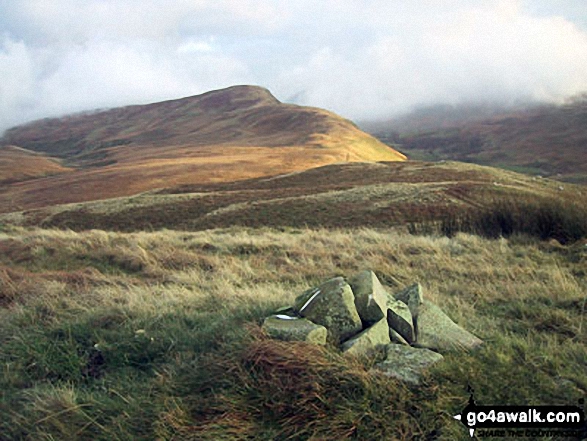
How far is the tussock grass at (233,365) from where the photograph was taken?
11.8 ft

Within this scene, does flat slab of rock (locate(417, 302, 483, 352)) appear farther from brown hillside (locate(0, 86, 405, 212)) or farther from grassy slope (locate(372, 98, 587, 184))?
grassy slope (locate(372, 98, 587, 184))

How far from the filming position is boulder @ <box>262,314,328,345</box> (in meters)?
4.30

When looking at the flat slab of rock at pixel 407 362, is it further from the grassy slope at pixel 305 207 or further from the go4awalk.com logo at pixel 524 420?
the grassy slope at pixel 305 207

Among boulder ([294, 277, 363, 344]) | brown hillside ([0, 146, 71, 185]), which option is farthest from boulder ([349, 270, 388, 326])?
brown hillside ([0, 146, 71, 185])

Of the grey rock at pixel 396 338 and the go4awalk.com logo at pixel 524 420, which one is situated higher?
the grey rock at pixel 396 338

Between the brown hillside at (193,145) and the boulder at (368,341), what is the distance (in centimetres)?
4921

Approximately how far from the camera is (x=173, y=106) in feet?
591

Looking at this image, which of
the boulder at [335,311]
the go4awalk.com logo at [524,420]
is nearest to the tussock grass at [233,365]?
the go4awalk.com logo at [524,420]

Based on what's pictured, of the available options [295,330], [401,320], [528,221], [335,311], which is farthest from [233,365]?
[528,221]

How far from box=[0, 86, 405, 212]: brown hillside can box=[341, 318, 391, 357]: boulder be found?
49209 mm

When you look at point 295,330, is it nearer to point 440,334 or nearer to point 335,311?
point 335,311

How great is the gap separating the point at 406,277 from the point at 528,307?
2.53 m

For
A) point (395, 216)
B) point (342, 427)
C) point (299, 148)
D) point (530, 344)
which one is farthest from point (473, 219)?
point (299, 148)

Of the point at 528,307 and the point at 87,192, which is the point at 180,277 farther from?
the point at 87,192
